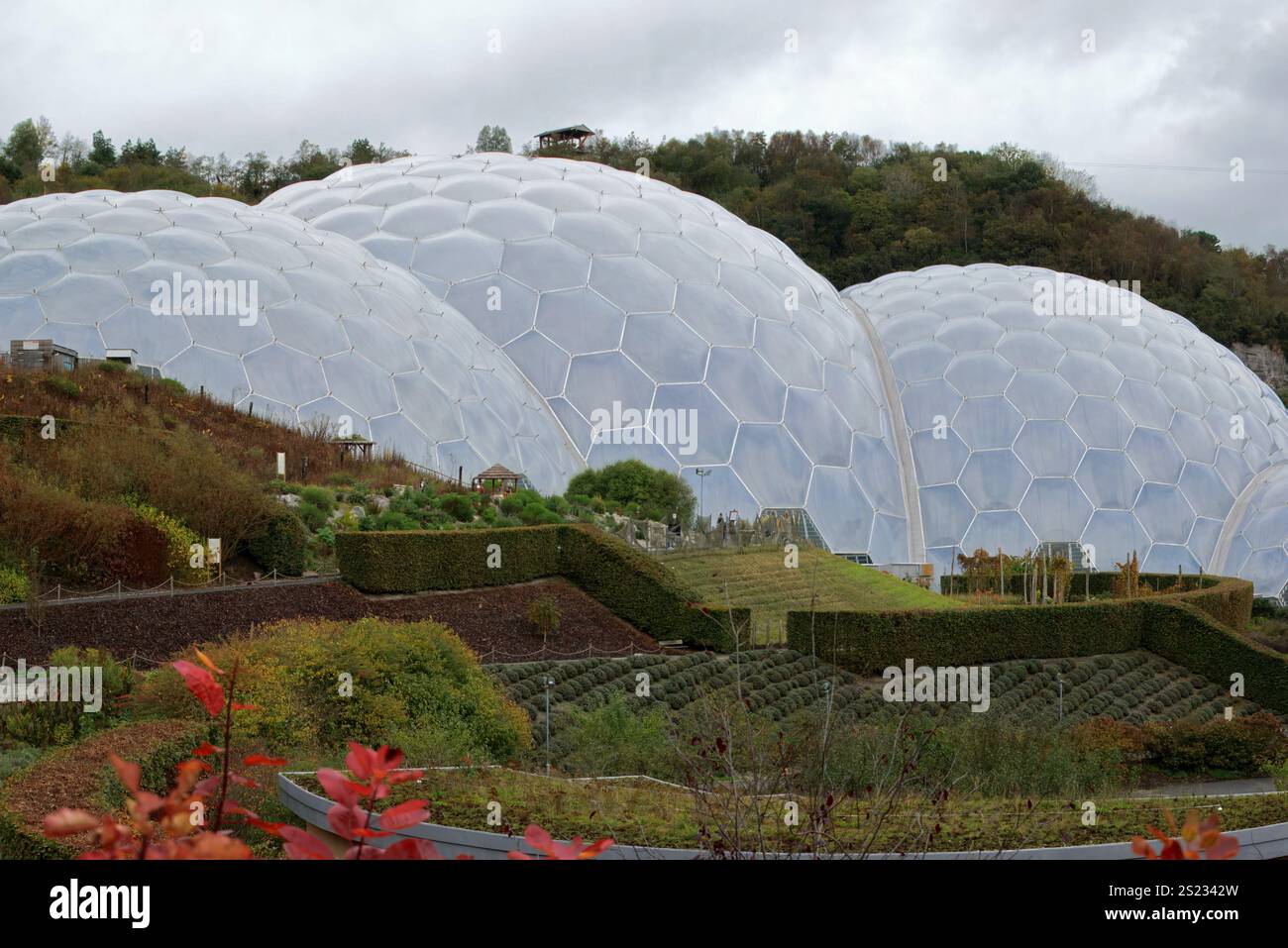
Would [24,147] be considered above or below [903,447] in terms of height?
above

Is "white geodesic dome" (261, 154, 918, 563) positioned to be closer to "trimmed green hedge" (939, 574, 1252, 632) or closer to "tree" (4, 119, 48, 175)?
"trimmed green hedge" (939, 574, 1252, 632)

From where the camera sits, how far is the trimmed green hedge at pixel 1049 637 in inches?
783

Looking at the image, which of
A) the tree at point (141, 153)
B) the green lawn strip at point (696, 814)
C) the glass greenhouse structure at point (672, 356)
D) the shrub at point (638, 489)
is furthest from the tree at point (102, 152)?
the green lawn strip at point (696, 814)

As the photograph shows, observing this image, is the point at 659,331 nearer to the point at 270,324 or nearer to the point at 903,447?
the point at 903,447

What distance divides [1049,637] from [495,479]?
10.7 meters

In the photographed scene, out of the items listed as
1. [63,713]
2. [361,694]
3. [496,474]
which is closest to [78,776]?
[63,713]

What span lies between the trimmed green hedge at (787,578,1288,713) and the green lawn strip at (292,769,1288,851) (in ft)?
33.8

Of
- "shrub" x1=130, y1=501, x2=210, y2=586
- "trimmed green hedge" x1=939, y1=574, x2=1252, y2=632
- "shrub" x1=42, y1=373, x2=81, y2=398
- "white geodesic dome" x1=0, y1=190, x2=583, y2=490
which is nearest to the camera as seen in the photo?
→ "shrub" x1=130, y1=501, x2=210, y2=586

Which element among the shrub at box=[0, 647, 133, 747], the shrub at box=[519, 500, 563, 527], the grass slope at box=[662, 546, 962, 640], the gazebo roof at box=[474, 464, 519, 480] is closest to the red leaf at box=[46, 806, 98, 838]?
the shrub at box=[0, 647, 133, 747]

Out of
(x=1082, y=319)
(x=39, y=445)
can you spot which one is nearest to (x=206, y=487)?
(x=39, y=445)

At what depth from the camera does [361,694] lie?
467 inches

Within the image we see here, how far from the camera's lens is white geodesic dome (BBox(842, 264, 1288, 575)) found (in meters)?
36.5
